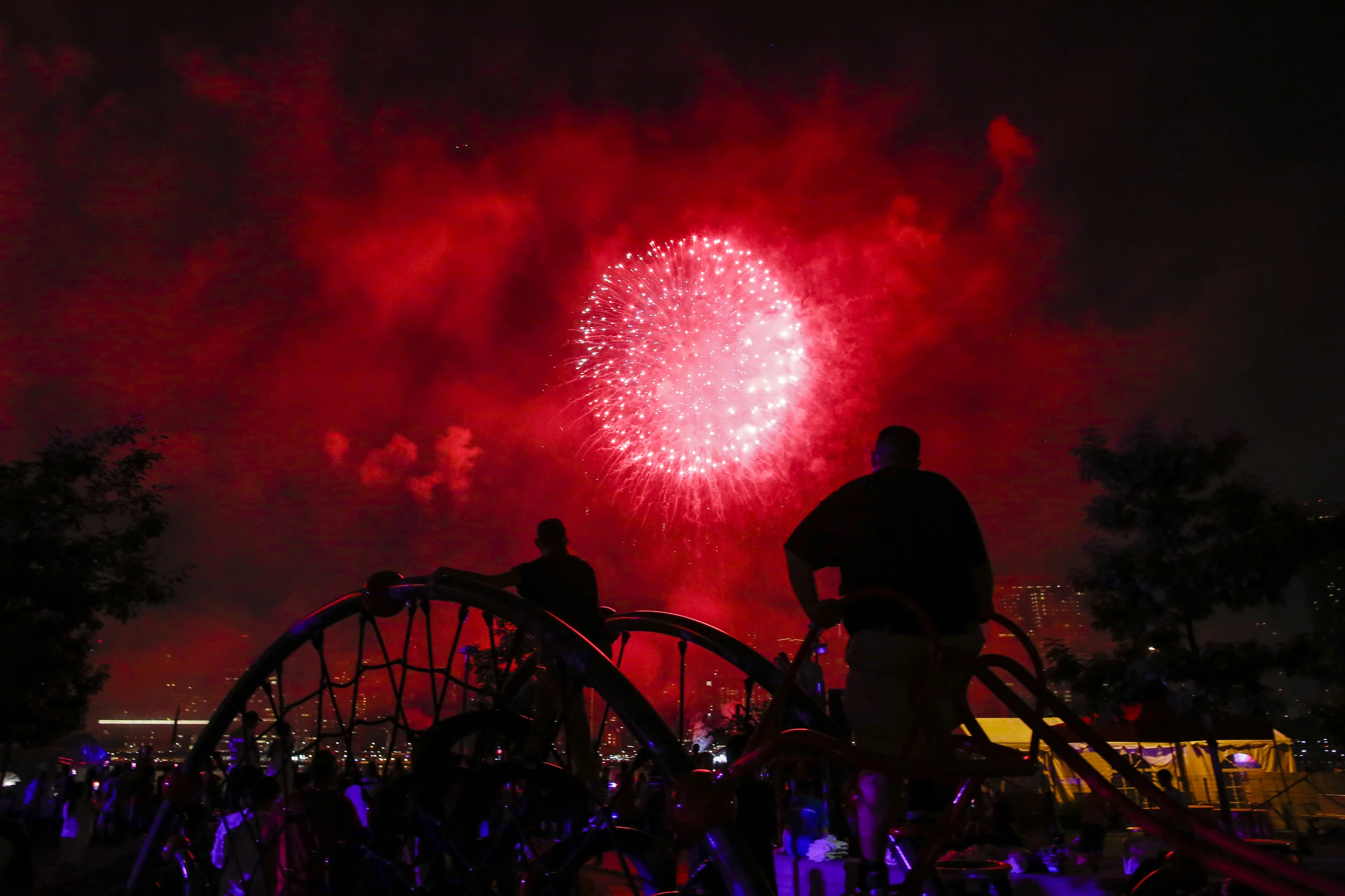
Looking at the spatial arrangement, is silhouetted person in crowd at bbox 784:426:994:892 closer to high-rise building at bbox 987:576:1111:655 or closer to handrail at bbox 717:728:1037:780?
handrail at bbox 717:728:1037:780

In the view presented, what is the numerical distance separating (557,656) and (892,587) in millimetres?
2172

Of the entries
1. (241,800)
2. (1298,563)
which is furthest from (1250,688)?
(241,800)

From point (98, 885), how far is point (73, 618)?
6.73 metres

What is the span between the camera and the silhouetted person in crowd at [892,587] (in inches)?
128

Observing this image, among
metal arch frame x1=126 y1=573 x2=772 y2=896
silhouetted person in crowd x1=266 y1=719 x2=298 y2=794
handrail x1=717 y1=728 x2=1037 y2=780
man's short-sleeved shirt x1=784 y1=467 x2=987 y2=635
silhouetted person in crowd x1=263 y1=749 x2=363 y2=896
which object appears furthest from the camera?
silhouetted person in crowd x1=266 y1=719 x2=298 y2=794

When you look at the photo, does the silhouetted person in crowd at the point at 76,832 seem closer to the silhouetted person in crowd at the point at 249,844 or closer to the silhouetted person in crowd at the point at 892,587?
the silhouetted person in crowd at the point at 249,844

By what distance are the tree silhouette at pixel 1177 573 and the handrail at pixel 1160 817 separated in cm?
1615

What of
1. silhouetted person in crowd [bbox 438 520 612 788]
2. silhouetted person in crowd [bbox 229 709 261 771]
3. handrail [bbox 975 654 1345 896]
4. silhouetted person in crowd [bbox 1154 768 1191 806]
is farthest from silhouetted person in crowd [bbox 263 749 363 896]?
silhouetted person in crowd [bbox 1154 768 1191 806]

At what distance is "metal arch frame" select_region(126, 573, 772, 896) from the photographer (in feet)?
11.7

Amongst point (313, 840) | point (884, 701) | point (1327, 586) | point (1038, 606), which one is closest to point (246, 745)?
point (313, 840)

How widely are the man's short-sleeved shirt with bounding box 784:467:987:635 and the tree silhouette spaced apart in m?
15.6

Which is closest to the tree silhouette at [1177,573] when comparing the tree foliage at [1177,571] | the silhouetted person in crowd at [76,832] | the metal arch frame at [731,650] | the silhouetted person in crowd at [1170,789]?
the tree foliage at [1177,571]

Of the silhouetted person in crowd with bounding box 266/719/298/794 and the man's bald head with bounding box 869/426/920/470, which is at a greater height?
the man's bald head with bounding box 869/426/920/470

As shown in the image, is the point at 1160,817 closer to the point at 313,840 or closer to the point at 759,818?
the point at 759,818
